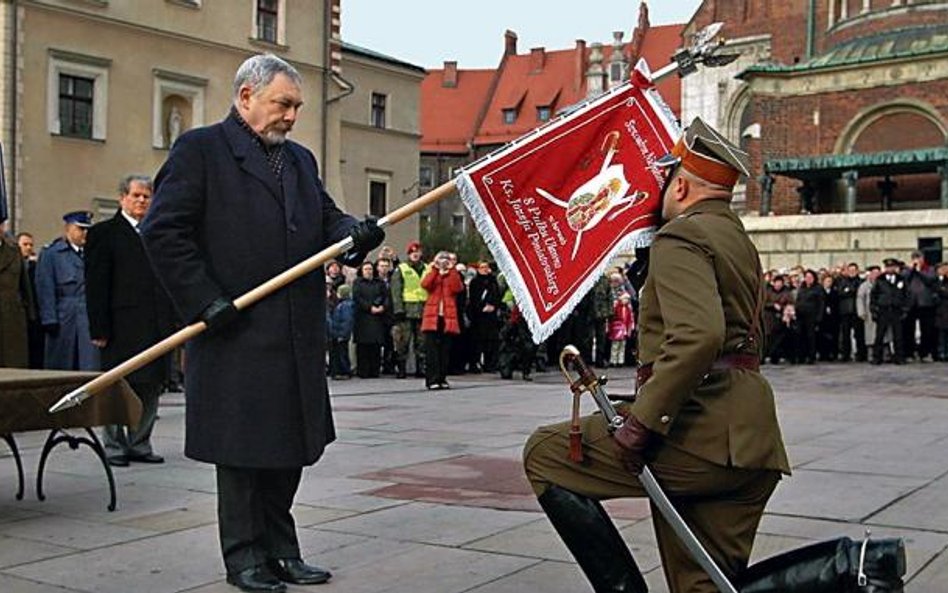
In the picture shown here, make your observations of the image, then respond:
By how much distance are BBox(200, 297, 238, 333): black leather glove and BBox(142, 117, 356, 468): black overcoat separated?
4cm

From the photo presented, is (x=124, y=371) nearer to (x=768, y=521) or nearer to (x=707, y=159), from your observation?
(x=707, y=159)

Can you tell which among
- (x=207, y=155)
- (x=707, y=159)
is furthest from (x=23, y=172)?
(x=707, y=159)

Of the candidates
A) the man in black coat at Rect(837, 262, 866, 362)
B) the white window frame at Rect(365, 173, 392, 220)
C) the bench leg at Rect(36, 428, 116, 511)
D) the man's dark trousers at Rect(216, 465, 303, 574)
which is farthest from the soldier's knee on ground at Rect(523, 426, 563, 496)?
the white window frame at Rect(365, 173, 392, 220)

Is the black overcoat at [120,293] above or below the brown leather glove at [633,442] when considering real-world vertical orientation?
above

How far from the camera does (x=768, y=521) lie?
22.2 ft

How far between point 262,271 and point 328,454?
4481mm

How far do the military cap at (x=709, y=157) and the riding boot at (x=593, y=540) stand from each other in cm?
120

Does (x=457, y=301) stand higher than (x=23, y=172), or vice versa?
(x=23, y=172)

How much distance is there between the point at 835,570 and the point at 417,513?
3.42 m

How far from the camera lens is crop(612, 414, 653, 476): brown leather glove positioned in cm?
378

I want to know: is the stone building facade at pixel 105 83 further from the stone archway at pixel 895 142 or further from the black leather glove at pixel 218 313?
the black leather glove at pixel 218 313

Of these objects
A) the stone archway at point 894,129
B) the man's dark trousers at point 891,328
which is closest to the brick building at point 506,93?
the stone archway at point 894,129

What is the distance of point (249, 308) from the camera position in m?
5.04

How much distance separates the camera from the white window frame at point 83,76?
28578 millimetres
